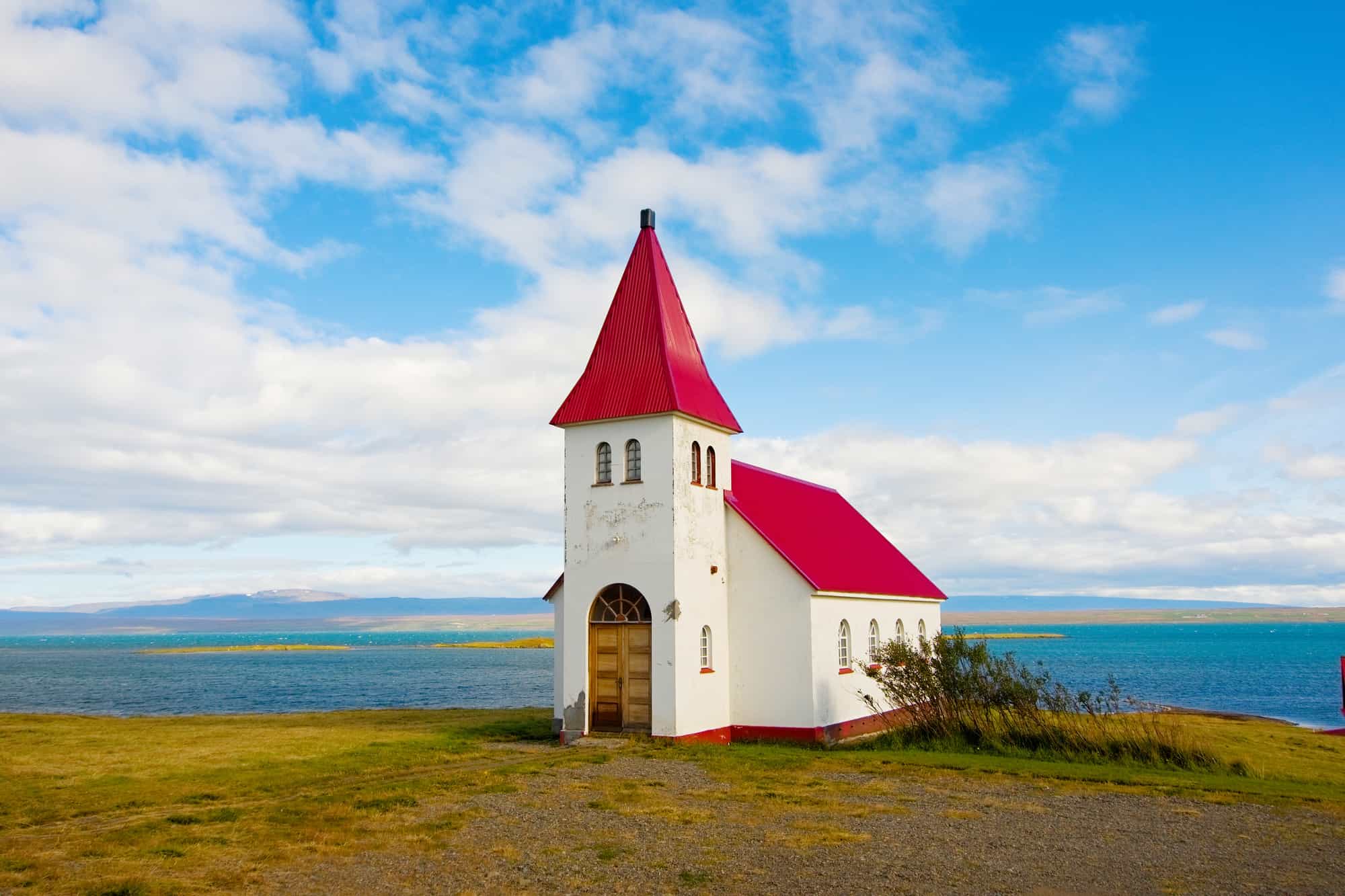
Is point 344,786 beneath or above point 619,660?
beneath

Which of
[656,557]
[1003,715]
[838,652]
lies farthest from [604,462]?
[1003,715]

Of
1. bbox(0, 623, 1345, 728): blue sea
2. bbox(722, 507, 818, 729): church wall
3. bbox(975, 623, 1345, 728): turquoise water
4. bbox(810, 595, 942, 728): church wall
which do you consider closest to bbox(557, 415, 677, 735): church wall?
bbox(722, 507, 818, 729): church wall

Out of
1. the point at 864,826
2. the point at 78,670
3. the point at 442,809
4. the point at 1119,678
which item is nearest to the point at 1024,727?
the point at 864,826

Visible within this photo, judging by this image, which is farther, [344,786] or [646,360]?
[646,360]

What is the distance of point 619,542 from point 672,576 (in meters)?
1.68

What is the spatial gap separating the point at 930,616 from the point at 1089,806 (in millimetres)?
17952

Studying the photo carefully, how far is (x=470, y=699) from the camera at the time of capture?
49781mm

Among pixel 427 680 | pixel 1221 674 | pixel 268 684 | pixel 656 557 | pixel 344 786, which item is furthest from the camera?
pixel 1221 674

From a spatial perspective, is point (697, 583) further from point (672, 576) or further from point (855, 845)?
point (855, 845)

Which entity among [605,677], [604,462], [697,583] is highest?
[604,462]

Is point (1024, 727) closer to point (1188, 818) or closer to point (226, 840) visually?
point (1188, 818)

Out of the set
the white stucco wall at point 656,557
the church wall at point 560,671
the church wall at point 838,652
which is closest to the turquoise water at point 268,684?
the church wall at point 560,671

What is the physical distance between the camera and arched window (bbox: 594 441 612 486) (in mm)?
23984

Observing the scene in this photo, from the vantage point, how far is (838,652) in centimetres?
2538
